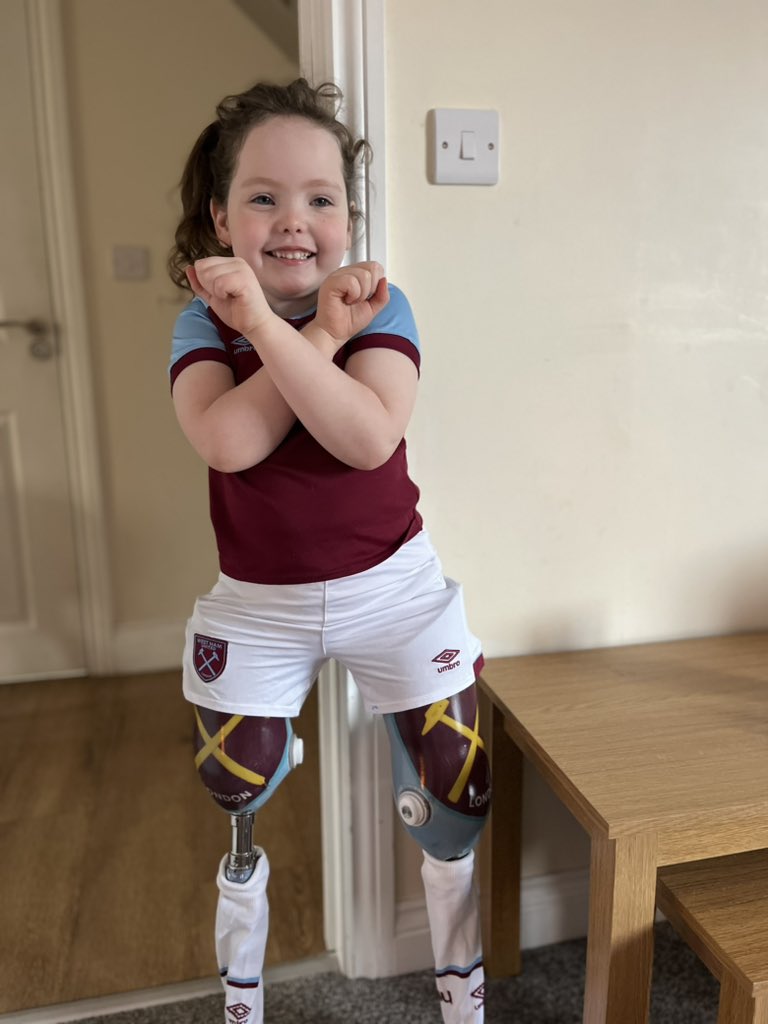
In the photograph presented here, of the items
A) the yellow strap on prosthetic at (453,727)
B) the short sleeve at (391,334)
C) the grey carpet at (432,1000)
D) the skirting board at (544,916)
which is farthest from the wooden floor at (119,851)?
the short sleeve at (391,334)

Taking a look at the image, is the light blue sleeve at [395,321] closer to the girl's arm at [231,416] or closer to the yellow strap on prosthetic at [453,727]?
the girl's arm at [231,416]

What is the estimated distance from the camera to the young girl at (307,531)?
92cm

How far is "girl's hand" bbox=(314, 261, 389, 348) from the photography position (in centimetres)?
88

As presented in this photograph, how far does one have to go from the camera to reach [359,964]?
4.53 feet

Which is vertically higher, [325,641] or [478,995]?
[325,641]

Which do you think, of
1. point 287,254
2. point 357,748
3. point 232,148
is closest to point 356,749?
point 357,748

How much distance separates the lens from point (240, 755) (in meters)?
1.02

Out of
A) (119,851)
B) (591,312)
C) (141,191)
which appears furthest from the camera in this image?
(141,191)

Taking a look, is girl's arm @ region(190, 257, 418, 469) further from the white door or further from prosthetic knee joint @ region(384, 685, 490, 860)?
the white door

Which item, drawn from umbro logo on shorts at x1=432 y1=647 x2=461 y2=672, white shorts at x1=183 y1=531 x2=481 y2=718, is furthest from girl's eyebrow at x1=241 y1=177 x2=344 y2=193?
umbro logo on shorts at x1=432 y1=647 x2=461 y2=672

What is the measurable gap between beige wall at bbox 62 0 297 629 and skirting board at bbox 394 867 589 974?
1.49 meters

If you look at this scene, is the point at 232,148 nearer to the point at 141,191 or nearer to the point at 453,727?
the point at 453,727

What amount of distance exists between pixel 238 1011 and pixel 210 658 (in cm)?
49

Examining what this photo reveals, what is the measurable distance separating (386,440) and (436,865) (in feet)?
1.83
